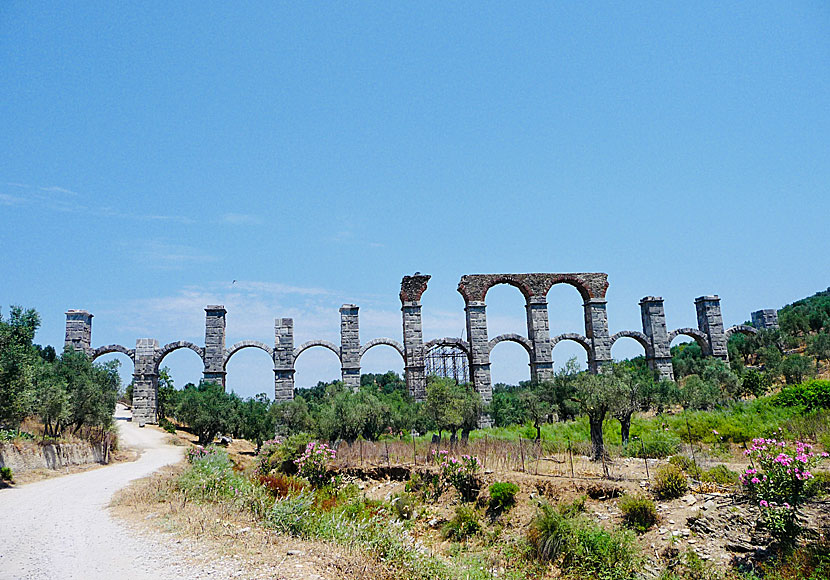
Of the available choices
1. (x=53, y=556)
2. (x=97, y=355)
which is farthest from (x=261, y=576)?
(x=97, y=355)

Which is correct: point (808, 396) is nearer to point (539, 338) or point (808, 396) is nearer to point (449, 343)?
point (539, 338)

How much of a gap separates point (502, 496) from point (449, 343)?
15.6m

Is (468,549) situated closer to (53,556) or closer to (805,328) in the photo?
(53,556)

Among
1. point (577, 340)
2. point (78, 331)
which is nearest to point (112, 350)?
point (78, 331)

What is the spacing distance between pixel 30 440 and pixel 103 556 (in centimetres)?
1220

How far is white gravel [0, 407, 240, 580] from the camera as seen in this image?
23.2ft

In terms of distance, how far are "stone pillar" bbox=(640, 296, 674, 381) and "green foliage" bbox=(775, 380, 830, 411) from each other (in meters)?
8.66

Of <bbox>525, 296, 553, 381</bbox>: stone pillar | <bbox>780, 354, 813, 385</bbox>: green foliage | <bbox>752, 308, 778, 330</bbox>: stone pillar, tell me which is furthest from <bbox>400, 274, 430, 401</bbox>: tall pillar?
<bbox>752, 308, 778, 330</bbox>: stone pillar

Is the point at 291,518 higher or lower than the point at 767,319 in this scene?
lower

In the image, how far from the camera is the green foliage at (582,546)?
9602 mm

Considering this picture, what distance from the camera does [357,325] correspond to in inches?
1101

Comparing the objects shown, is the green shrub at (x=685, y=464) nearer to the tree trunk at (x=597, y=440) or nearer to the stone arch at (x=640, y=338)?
the tree trunk at (x=597, y=440)

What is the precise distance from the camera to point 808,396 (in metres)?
19.5

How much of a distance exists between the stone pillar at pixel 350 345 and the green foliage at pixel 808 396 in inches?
699
